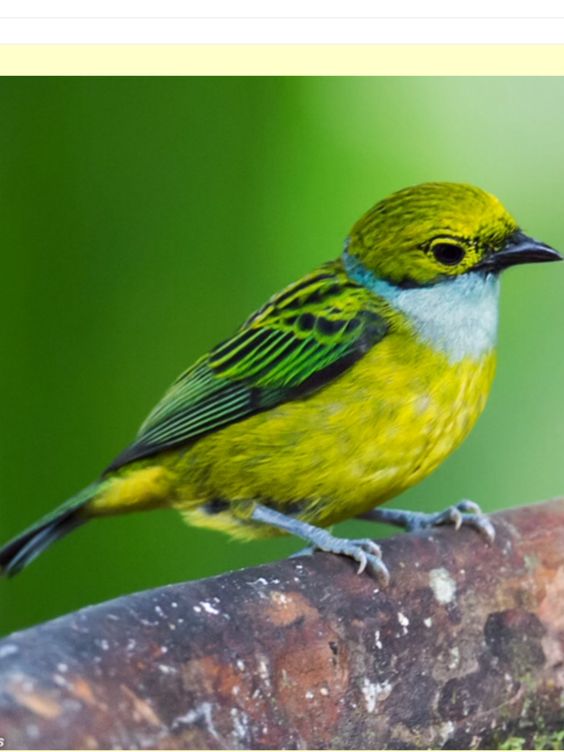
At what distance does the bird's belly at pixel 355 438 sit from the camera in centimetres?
327

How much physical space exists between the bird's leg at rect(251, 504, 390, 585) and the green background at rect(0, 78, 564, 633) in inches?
64.8

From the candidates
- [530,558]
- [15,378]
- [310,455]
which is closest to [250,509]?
[310,455]

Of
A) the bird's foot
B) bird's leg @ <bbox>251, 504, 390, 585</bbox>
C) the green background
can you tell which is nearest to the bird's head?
bird's leg @ <bbox>251, 504, 390, 585</bbox>

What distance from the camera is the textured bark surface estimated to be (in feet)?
6.64

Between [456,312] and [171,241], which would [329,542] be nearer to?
[456,312]

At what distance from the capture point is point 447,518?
3.35 m

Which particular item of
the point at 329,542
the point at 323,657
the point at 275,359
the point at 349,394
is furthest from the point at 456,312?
the point at 323,657

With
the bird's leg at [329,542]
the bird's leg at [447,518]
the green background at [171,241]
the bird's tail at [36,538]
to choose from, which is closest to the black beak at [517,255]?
the bird's leg at [447,518]

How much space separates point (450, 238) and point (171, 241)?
2002 mm

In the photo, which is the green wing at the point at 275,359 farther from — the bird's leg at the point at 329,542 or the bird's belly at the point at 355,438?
the bird's leg at the point at 329,542

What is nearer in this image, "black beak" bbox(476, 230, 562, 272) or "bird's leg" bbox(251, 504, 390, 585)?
"bird's leg" bbox(251, 504, 390, 585)

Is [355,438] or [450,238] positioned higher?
[450,238]

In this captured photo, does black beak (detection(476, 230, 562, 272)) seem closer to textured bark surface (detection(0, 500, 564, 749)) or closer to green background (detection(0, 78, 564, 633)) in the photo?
textured bark surface (detection(0, 500, 564, 749))

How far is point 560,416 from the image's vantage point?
531 cm
